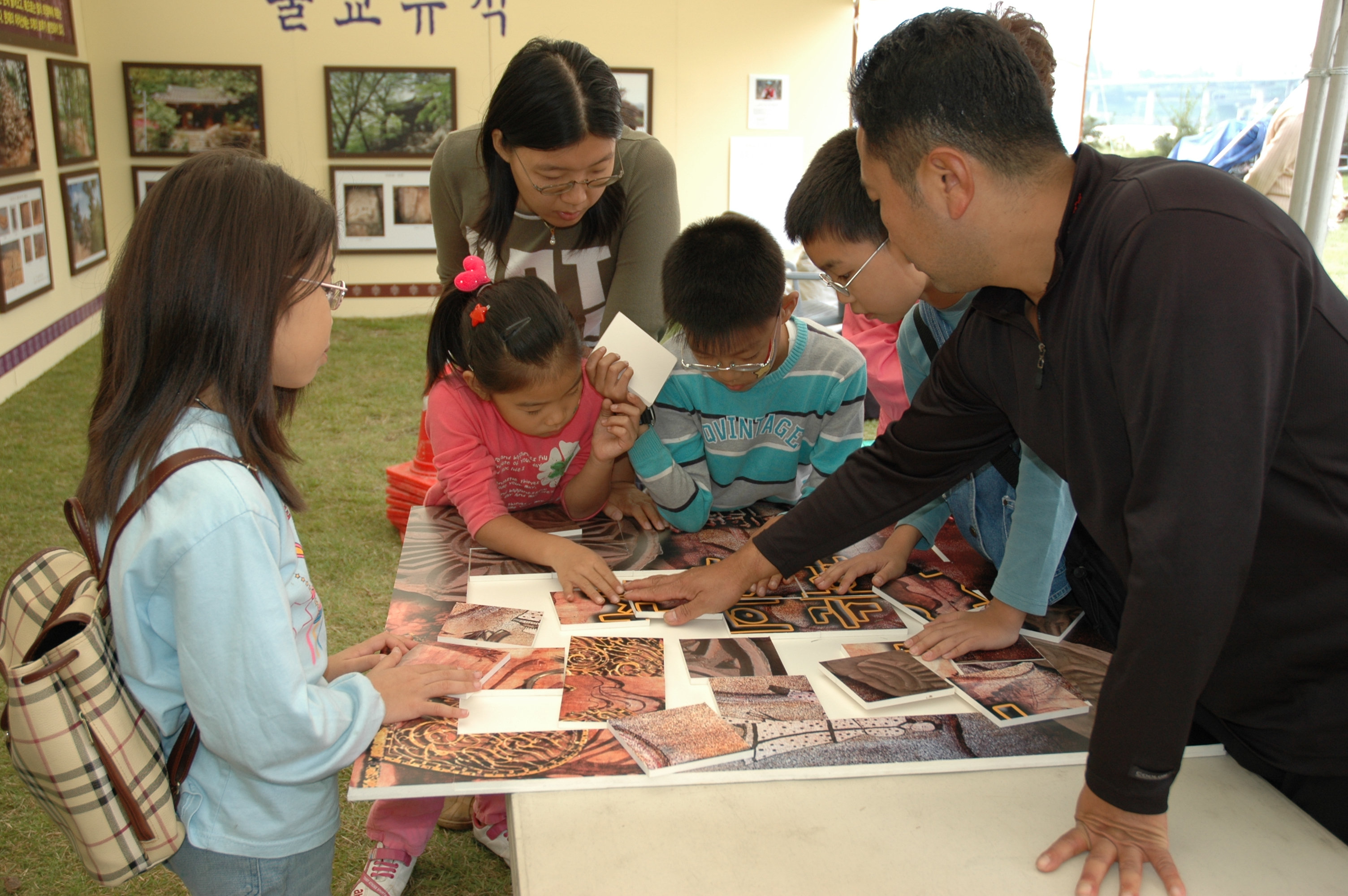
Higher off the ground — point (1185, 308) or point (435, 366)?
point (1185, 308)

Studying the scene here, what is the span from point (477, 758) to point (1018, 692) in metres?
0.67

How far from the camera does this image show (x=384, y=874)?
152 cm

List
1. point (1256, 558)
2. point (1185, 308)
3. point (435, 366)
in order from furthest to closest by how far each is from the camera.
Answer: point (435, 366) < point (1256, 558) < point (1185, 308)

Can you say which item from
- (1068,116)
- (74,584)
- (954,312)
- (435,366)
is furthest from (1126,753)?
(1068,116)

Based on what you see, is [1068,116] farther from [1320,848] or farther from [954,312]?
[1320,848]

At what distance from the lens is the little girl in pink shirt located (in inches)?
61.1

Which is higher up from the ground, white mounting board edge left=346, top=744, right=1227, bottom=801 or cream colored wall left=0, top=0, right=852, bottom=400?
cream colored wall left=0, top=0, right=852, bottom=400

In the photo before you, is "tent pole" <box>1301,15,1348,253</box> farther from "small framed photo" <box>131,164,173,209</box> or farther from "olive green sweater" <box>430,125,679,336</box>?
"small framed photo" <box>131,164,173,209</box>

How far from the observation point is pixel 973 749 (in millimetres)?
1079

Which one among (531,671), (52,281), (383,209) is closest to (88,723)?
(531,671)

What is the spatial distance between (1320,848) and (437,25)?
6.00 m

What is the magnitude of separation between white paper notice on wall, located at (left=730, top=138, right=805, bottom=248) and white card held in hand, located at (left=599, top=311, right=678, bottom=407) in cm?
471

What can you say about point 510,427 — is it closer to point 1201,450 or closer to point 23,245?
point 1201,450

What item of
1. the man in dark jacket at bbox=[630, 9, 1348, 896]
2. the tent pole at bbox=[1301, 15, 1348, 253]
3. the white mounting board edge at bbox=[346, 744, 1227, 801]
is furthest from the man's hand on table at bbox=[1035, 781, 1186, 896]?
the tent pole at bbox=[1301, 15, 1348, 253]
